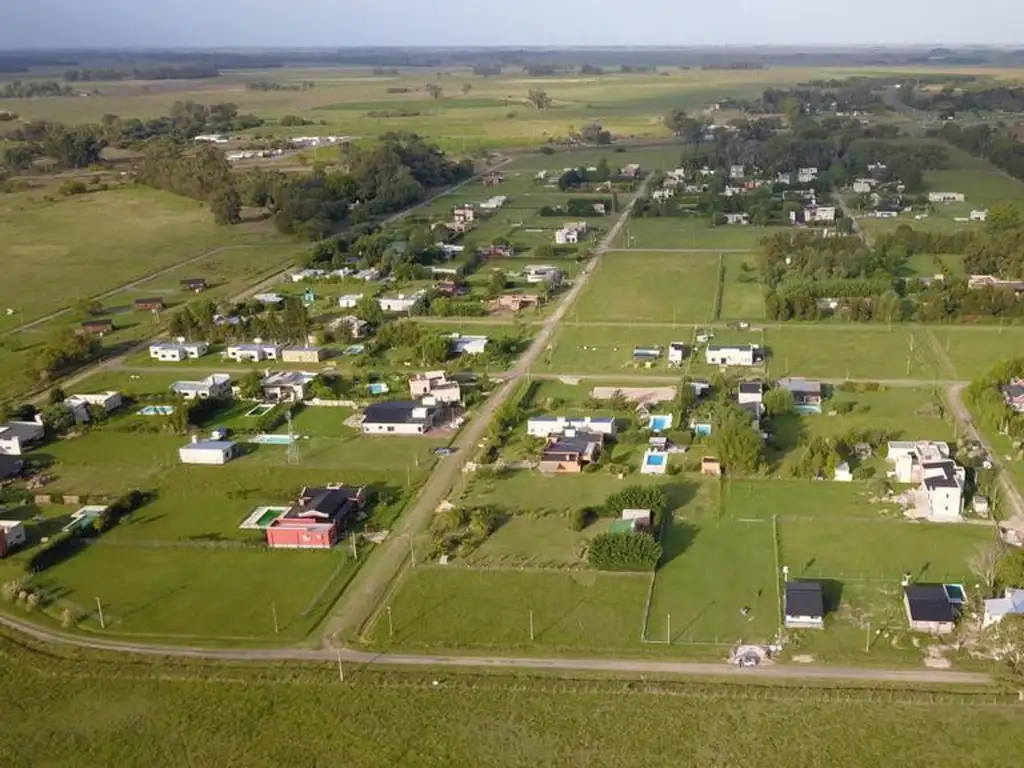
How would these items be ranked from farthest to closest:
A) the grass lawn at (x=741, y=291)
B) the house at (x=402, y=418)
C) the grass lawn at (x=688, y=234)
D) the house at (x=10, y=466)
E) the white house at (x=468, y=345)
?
the grass lawn at (x=688, y=234) → the grass lawn at (x=741, y=291) → the white house at (x=468, y=345) → the house at (x=402, y=418) → the house at (x=10, y=466)

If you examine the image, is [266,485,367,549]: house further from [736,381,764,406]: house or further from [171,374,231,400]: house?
[736,381,764,406]: house

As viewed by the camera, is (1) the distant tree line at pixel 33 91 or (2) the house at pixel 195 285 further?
(1) the distant tree line at pixel 33 91

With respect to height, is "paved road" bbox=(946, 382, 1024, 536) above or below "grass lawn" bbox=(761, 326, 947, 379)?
above

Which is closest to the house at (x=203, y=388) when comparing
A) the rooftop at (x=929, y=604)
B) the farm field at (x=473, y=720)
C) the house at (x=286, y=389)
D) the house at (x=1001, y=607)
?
the house at (x=286, y=389)

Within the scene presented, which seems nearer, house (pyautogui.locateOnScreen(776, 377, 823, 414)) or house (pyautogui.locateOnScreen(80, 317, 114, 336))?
house (pyautogui.locateOnScreen(776, 377, 823, 414))

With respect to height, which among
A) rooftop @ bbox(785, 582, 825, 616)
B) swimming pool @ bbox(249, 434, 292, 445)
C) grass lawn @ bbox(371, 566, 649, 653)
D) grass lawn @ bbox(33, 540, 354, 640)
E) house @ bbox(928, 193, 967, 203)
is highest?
house @ bbox(928, 193, 967, 203)

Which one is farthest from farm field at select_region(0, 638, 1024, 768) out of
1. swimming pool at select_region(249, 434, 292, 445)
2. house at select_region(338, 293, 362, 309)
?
house at select_region(338, 293, 362, 309)

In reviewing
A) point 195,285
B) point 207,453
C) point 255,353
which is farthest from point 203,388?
point 195,285

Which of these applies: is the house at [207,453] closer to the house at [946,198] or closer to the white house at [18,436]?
the white house at [18,436]
